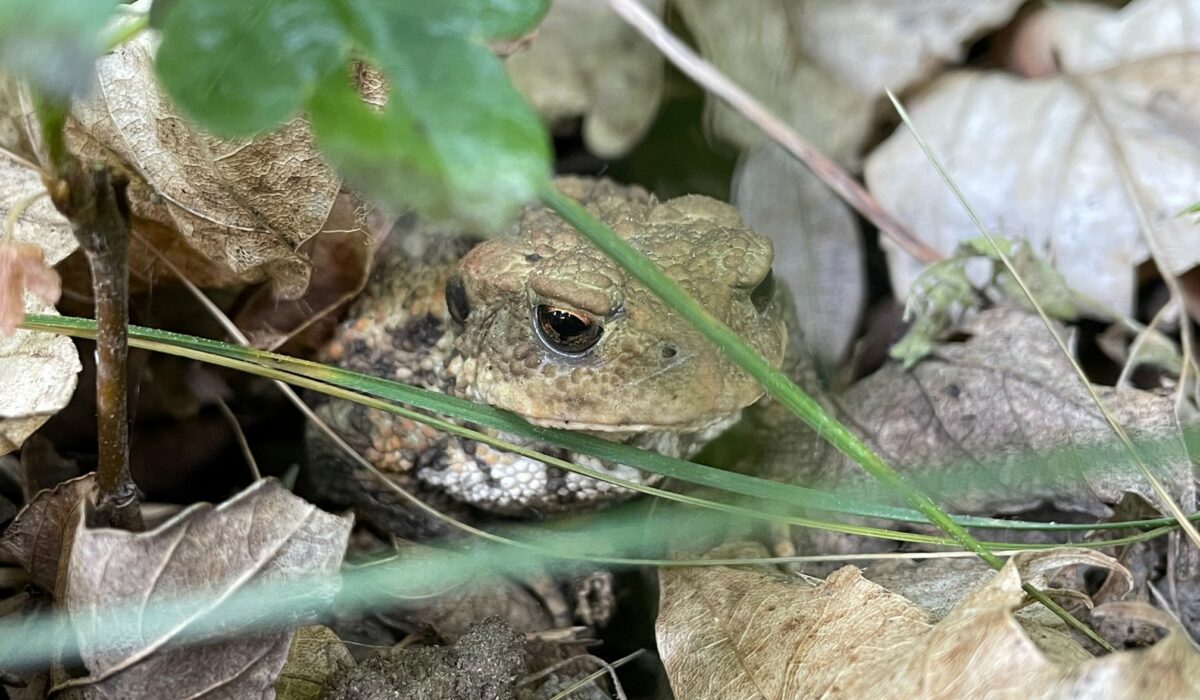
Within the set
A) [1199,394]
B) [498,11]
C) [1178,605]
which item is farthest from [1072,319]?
[498,11]

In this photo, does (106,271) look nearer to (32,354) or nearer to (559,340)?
(32,354)

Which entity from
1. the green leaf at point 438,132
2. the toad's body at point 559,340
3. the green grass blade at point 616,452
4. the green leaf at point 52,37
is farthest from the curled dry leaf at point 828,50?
the green leaf at point 52,37

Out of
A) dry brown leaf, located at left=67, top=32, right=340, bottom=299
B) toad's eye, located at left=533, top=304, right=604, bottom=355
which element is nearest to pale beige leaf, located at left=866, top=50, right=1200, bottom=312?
toad's eye, located at left=533, top=304, right=604, bottom=355

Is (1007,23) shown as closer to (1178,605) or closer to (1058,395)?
(1058,395)

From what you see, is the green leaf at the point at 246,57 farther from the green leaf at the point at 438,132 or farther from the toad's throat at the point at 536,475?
the toad's throat at the point at 536,475

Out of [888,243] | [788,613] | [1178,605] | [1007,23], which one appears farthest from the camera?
[1007,23]

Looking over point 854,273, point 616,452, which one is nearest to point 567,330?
point 616,452
